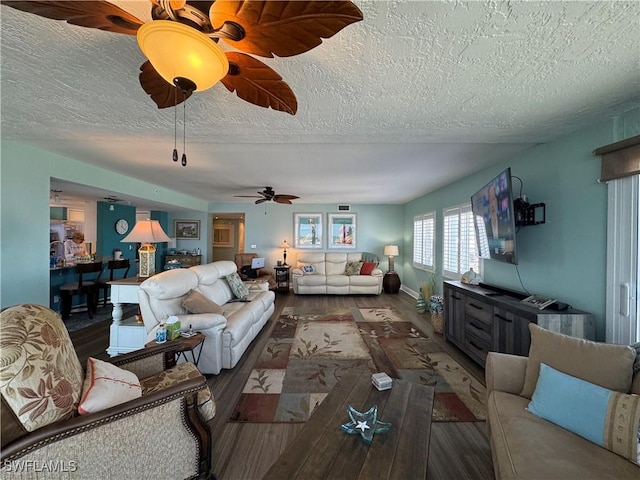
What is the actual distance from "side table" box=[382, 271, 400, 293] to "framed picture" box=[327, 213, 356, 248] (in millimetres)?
1358

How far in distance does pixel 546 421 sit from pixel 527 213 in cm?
203

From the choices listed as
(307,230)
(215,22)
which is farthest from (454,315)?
(307,230)

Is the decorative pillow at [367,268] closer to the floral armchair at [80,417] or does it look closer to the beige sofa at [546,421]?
the beige sofa at [546,421]

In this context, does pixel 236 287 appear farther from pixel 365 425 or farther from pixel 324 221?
pixel 324 221

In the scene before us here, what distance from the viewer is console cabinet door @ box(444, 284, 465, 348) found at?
3102 millimetres

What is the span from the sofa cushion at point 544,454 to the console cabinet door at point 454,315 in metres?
1.76

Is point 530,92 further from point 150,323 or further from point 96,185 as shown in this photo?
point 96,185

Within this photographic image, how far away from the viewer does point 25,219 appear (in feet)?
8.92

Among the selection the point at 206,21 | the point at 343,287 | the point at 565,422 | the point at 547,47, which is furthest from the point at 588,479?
the point at 343,287

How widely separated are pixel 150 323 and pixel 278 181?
2.87m

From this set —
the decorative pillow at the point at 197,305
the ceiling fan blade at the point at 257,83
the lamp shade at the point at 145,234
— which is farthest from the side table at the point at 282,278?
the ceiling fan blade at the point at 257,83

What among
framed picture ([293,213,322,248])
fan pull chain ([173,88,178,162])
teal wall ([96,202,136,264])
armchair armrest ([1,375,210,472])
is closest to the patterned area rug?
armchair armrest ([1,375,210,472])

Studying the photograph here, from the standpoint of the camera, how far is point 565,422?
51.9 inches

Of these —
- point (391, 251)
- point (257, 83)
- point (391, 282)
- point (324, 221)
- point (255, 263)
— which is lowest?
point (391, 282)
